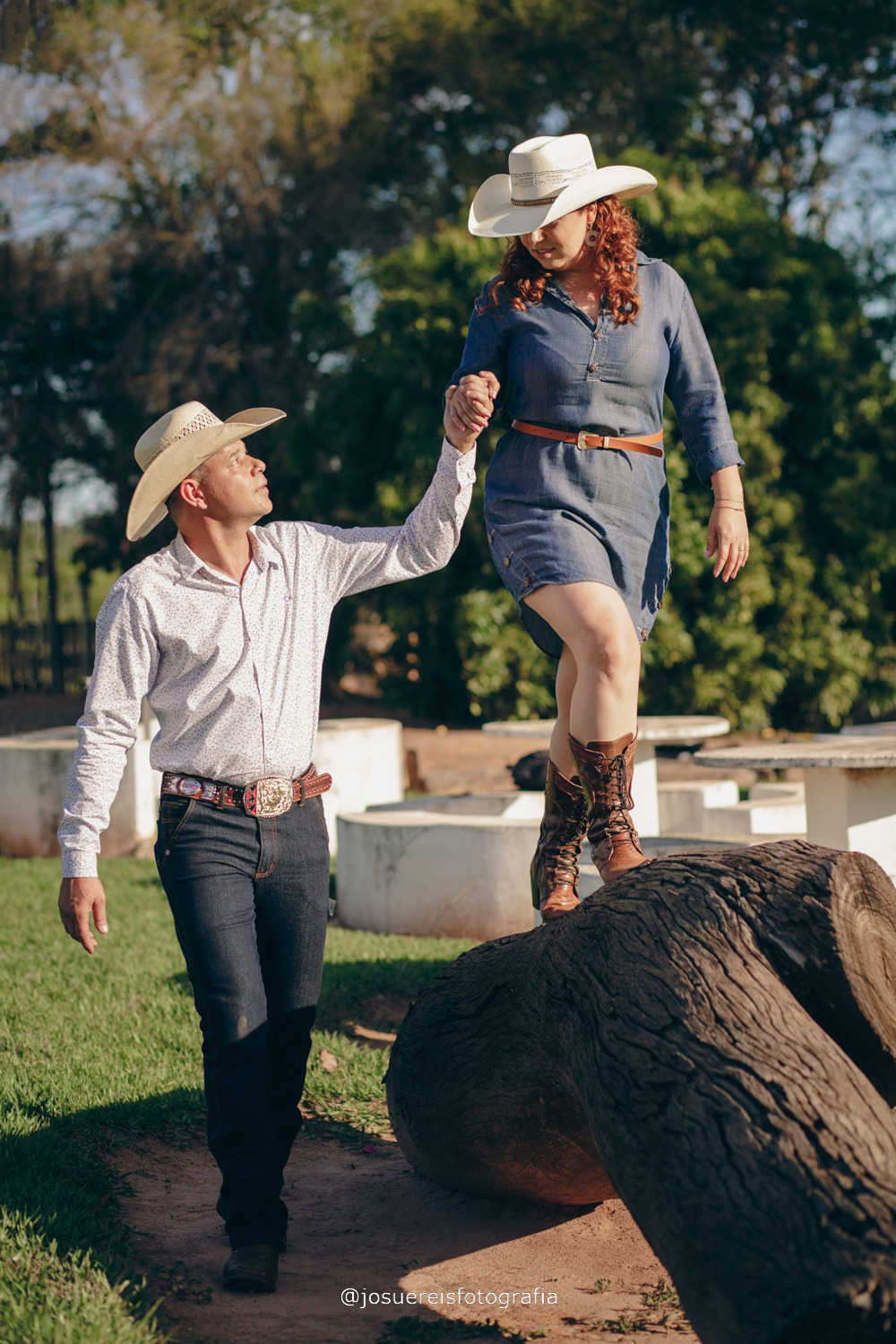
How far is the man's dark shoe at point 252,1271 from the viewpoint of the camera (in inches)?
124

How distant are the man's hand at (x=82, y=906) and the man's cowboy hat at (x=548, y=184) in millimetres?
2111

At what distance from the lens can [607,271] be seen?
3.65 metres

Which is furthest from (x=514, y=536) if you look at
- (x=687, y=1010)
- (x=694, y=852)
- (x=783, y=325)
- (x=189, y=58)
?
(x=189, y=58)

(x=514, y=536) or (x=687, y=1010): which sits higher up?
(x=514, y=536)

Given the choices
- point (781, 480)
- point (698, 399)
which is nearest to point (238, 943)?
point (698, 399)

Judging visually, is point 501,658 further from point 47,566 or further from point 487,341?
point 487,341

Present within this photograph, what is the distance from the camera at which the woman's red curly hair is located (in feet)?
12.0

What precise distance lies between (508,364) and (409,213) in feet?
65.8

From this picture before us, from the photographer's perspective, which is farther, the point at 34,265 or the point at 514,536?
the point at 34,265

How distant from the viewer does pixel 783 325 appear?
630 inches

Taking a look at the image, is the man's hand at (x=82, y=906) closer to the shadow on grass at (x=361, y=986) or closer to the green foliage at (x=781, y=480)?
the shadow on grass at (x=361, y=986)

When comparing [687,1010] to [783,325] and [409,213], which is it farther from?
[409,213]

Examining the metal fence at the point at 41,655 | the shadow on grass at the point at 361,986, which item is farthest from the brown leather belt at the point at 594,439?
the metal fence at the point at 41,655

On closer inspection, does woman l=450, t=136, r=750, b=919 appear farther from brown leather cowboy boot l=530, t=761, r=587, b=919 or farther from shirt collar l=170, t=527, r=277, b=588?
shirt collar l=170, t=527, r=277, b=588
